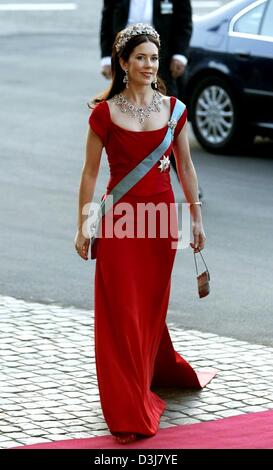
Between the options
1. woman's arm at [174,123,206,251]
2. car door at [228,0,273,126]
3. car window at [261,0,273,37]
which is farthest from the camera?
car window at [261,0,273,37]

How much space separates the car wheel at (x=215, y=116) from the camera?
15.0 metres

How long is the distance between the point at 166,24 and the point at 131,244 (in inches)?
222

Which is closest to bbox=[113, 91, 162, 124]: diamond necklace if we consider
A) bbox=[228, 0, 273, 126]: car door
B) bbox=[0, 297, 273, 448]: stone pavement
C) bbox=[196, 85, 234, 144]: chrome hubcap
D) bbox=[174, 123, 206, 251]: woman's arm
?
bbox=[174, 123, 206, 251]: woman's arm

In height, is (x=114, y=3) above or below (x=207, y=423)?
above

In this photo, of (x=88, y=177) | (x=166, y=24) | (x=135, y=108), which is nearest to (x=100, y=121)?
(x=135, y=108)

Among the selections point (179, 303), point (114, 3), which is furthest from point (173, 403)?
point (114, 3)

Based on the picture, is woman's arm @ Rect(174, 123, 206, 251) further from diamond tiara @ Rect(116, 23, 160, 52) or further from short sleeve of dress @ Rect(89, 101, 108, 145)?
diamond tiara @ Rect(116, 23, 160, 52)

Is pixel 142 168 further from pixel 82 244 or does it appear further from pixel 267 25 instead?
pixel 267 25

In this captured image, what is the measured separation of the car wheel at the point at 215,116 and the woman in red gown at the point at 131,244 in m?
7.59

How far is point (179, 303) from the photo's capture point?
32.4 feet

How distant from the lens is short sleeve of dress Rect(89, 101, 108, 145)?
7246mm

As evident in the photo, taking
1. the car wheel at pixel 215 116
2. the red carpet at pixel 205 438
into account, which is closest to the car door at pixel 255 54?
the car wheel at pixel 215 116

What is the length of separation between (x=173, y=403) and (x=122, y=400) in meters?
0.66

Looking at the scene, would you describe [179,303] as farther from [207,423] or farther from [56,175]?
[56,175]
